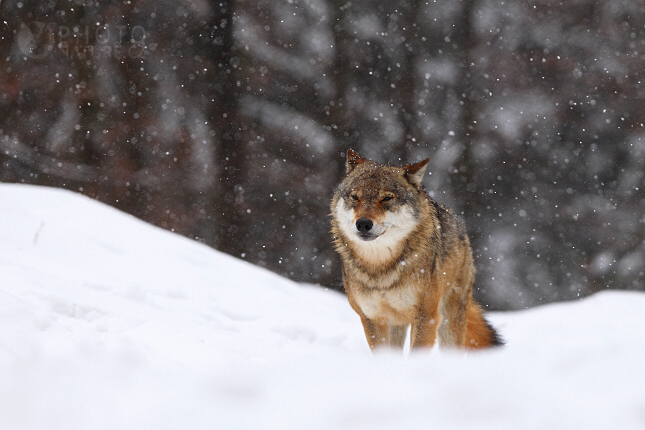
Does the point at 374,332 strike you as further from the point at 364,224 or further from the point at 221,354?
the point at 221,354

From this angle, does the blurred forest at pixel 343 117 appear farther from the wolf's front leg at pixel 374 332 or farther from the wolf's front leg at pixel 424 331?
the wolf's front leg at pixel 424 331

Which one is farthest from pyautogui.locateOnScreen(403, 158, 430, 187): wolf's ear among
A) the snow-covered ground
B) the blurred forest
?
the blurred forest

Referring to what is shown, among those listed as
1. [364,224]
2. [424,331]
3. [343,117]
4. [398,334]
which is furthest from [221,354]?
[343,117]

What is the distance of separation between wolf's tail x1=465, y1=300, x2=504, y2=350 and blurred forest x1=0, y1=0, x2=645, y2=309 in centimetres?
928

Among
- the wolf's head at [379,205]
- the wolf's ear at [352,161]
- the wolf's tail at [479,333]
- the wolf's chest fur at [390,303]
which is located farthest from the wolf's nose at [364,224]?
the wolf's tail at [479,333]

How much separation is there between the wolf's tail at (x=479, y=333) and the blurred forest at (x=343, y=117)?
9276 mm

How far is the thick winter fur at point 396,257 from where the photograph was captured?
454cm

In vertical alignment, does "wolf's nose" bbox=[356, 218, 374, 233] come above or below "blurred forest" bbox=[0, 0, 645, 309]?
below

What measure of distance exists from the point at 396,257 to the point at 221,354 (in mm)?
1524

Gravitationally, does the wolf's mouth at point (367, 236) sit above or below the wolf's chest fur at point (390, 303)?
above

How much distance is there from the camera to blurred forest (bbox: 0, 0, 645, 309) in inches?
585

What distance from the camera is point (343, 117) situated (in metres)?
15.1

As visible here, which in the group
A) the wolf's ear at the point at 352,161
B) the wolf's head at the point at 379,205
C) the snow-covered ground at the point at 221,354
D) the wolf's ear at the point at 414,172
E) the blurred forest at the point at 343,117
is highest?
the blurred forest at the point at 343,117

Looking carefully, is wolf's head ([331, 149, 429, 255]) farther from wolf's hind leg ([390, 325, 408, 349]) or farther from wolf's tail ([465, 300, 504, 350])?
wolf's tail ([465, 300, 504, 350])
